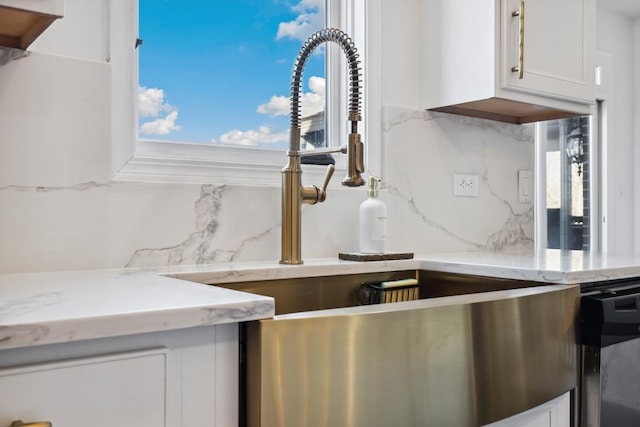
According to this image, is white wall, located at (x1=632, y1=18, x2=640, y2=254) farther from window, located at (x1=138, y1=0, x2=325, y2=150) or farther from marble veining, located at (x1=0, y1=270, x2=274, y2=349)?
marble veining, located at (x1=0, y1=270, x2=274, y2=349)

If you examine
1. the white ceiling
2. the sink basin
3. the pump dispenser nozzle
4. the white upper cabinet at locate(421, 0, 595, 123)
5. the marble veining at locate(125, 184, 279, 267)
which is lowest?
the sink basin

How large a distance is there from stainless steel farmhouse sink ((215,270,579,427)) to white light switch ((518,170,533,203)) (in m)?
1.04

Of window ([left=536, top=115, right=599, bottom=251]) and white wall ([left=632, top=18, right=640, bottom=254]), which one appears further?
white wall ([left=632, top=18, right=640, bottom=254])

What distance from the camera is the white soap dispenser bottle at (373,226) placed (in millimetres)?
1545

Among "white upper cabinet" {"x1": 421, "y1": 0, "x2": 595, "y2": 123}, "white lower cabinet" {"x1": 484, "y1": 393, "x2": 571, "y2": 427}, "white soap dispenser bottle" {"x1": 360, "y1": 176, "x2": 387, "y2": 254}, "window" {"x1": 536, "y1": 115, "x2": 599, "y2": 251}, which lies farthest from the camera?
"window" {"x1": 536, "y1": 115, "x2": 599, "y2": 251}

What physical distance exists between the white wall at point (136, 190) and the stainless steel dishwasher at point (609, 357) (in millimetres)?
682

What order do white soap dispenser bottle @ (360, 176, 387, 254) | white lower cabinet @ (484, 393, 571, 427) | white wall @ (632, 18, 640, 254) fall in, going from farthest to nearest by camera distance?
white wall @ (632, 18, 640, 254)
white soap dispenser bottle @ (360, 176, 387, 254)
white lower cabinet @ (484, 393, 571, 427)

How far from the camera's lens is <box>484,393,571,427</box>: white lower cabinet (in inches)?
42.6

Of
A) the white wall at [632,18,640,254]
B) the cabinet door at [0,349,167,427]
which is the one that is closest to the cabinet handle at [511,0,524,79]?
the cabinet door at [0,349,167,427]

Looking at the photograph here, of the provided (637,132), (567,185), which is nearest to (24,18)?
(567,185)

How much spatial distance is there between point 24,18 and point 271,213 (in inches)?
30.0

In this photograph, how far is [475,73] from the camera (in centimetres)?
170

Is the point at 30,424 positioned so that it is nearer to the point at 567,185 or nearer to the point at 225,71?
the point at 225,71

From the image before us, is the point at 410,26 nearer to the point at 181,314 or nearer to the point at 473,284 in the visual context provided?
the point at 473,284
